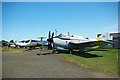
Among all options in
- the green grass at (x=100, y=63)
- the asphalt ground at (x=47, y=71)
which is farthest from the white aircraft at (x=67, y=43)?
the asphalt ground at (x=47, y=71)

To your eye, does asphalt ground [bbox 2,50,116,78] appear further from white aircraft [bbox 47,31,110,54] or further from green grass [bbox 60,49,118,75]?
white aircraft [bbox 47,31,110,54]

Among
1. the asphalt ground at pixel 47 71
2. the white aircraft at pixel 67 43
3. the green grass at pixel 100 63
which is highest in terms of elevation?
the white aircraft at pixel 67 43

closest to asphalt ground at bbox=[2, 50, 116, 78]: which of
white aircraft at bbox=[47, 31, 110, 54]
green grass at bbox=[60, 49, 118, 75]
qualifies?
green grass at bbox=[60, 49, 118, 75]

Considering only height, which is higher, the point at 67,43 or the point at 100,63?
the point at 67,43

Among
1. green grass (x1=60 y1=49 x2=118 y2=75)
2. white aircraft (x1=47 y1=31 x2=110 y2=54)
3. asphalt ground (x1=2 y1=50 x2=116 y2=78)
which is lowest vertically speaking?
asphalt ground (x1=2 y1=50 x2=116 y2=78)

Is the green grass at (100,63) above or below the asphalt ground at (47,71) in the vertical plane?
above

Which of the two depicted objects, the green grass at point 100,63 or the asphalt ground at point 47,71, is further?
the green grass at point 100,63

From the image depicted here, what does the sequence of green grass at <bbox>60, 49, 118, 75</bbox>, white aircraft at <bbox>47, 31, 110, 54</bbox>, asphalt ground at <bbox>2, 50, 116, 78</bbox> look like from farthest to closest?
white aircraft at <bbox>47, 31, 110, 54</bbox>
green grass at <bbox>60, 49, 118, 75</bbox>
asphalt ground at <bbox>2, 50, 116, 78</bbox>

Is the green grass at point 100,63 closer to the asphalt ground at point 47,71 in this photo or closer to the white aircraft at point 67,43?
the asphalt ground at point 47,71

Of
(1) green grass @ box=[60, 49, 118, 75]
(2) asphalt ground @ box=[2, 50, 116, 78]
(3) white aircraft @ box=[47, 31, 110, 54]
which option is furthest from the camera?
(3) white aircraft @ box=[47, 31, 110, 54]

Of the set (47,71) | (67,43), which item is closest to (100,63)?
(47,71)

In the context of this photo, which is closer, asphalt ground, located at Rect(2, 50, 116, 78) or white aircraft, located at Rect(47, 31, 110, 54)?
asphalt ground, located at Rect(2, 50, 116, 78)

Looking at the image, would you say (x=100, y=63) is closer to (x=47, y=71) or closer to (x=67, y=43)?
(x=47, y=71)

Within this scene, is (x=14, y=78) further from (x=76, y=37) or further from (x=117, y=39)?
(x=117, y=39)
